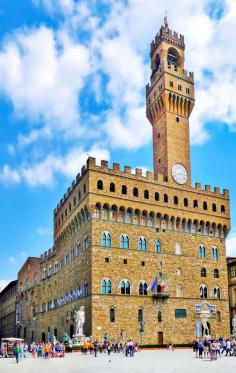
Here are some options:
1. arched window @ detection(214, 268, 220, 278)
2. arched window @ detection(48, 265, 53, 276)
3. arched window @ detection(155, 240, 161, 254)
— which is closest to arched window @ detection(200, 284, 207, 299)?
arched window @ detection(214, 268, 220, 278)

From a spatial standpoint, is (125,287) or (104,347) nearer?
(104,347)

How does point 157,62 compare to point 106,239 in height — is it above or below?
above

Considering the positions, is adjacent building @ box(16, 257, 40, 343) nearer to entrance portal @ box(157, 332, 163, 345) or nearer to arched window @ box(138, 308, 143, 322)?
arched window @ box(138, 308, 143, 322)

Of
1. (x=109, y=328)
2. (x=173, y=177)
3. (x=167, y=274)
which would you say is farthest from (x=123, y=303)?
(x=173, y=177)

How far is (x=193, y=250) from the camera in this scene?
55.0m

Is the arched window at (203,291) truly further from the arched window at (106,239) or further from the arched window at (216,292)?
the arched window at (106,239)

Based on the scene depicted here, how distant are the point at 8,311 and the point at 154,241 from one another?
177ft

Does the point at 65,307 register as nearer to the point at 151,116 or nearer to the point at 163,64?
the point at 151,116

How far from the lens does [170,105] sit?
58719mm

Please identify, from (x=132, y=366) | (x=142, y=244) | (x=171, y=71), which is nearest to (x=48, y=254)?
(x=142, y=244)

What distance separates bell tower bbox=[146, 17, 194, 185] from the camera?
5725cm

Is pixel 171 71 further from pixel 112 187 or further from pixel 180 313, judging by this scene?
pixel 180 313

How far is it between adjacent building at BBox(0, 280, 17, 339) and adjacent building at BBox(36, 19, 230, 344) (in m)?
27.0

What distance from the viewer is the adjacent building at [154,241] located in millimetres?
48562
